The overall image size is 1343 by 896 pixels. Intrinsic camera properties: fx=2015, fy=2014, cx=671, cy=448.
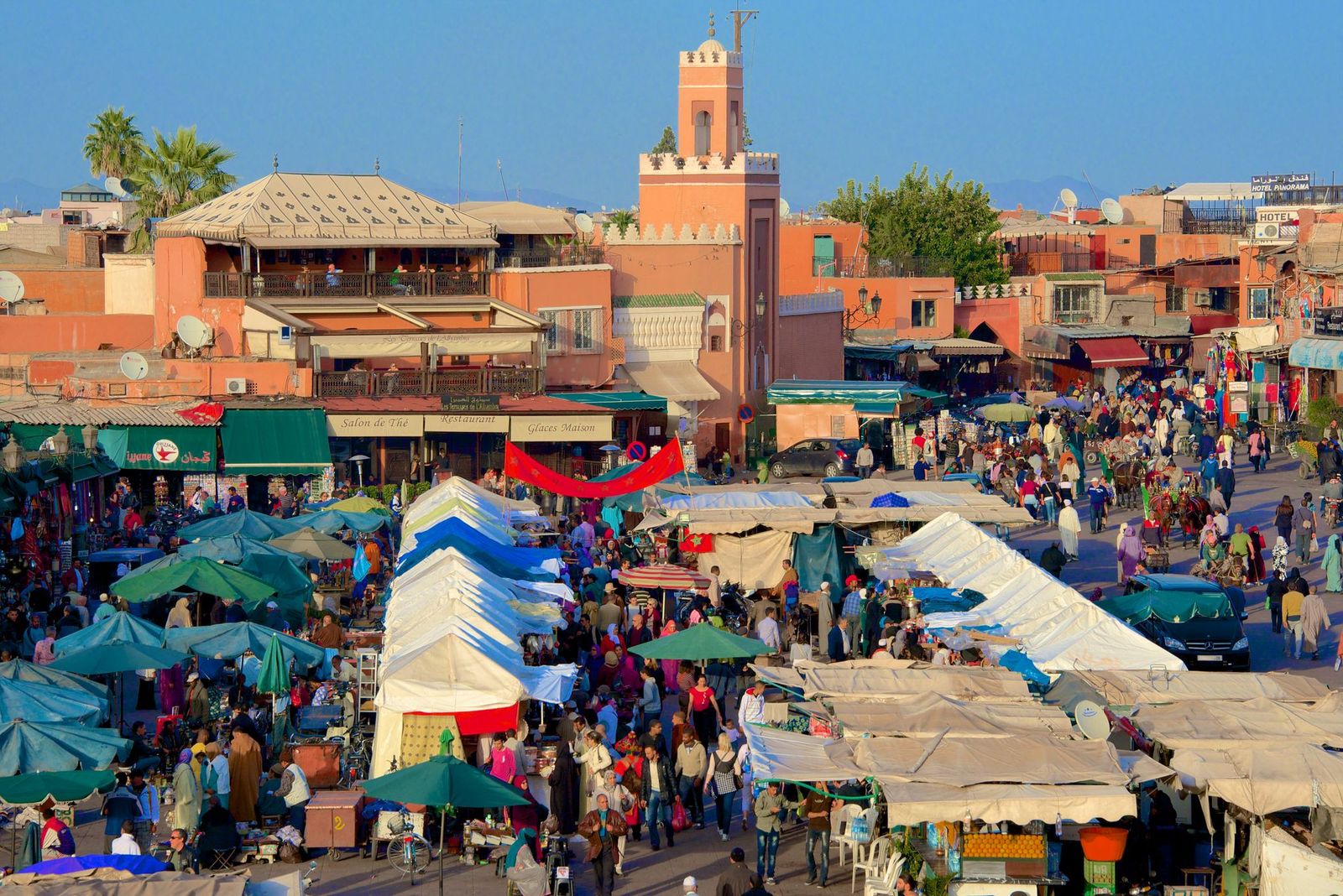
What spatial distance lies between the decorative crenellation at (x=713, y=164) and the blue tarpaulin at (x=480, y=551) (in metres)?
26.0

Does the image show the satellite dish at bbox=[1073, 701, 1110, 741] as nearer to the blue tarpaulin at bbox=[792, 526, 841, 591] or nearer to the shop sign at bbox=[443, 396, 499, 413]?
the blue tarpaulin at bbox=[792, 526, 841, 591]

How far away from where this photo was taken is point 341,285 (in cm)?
4394

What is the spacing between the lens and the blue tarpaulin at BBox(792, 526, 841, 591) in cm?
2644

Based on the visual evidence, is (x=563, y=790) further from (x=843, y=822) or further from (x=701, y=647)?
(x=701, y=647)

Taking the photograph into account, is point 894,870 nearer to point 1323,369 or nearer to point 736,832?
point 736,832

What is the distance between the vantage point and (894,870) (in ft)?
48.3

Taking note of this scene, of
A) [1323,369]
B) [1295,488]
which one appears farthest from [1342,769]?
[1323,369]

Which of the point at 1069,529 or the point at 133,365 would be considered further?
the point at 133,365

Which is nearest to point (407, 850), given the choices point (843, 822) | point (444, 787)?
point (444, 787)

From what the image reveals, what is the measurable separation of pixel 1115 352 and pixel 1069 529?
34278mm

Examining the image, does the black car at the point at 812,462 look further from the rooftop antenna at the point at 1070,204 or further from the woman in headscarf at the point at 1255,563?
the rooftop antenna at the point at 1070,204

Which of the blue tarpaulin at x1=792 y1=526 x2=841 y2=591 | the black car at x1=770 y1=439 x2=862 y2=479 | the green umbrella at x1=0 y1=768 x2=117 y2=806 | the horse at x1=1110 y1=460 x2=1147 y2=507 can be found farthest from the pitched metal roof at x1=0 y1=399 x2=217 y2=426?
the green umbrella at x1=0 y1=768 x2=117 y2=806

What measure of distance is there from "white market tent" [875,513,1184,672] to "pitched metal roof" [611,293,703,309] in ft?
69.2

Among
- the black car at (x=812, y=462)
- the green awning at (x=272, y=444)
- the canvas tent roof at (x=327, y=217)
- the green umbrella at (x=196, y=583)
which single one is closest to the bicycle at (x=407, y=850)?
Answer: the green umbrella at (x=196, y=583)
